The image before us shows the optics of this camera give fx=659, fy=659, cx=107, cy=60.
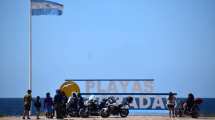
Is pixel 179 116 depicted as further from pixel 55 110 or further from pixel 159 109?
pixel 55 110

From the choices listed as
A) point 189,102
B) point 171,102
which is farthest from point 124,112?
point 189,102

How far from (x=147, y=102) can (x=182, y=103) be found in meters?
3.53

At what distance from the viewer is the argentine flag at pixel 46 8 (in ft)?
142

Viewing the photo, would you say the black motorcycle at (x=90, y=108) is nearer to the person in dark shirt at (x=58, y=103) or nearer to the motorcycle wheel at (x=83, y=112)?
the motorcycle wheel at (x=83, y=112)

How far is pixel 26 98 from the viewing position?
3512 cm

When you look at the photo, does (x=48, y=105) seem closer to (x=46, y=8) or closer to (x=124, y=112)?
(x=124, y=112)

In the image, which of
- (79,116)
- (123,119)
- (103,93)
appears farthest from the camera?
(103,93)

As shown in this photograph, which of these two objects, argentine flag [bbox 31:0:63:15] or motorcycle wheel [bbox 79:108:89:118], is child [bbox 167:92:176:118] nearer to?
motorcycle wheel [bbox 79:108:89:118]

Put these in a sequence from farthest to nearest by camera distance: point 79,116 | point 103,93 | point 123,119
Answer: point 103,93 < point 79,116 < point 123,119

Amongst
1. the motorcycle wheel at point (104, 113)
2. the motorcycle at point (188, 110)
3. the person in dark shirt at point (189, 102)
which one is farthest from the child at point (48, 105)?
the person in dark shirt at point (189, 102)

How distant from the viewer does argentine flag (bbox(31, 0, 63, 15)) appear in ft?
142

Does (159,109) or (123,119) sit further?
(159,109)

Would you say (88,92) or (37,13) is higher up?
(37,13)

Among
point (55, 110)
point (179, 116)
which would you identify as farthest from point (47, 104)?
point (179, 116)
